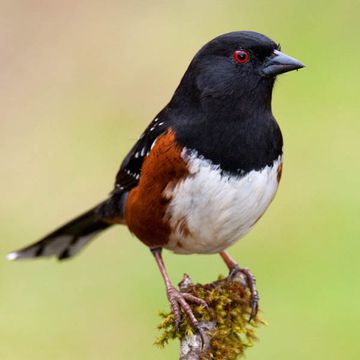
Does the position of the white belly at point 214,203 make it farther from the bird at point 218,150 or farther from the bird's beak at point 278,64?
the bird's beak at point 278,64

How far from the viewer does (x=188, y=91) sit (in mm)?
4523

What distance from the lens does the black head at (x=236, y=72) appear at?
443 centimetres

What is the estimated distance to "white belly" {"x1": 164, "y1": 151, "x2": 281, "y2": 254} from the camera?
4340mm

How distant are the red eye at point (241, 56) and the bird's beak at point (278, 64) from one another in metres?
0.09

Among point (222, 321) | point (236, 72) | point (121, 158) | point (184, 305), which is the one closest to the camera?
point (222, 321)

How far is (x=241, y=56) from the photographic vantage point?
4438mm

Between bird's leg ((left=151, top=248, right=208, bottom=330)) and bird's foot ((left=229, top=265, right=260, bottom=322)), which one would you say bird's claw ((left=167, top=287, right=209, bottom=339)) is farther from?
bird's foot ((left=229, top=265, right=260, bottom=322))

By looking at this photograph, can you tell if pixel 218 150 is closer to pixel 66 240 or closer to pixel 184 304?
pixel 184 304

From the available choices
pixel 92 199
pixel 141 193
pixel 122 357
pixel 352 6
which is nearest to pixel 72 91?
pixel 92 199

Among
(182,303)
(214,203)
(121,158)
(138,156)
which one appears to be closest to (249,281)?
(214,203)

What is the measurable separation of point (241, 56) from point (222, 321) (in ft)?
3.84

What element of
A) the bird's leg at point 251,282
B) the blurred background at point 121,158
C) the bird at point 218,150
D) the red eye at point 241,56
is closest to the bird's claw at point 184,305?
the bird at point 218,150

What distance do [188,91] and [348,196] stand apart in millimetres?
3786

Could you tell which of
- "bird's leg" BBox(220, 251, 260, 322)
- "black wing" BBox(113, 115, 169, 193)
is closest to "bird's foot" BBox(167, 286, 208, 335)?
"bird's leg" BBox(220, 251, 260, 322)
